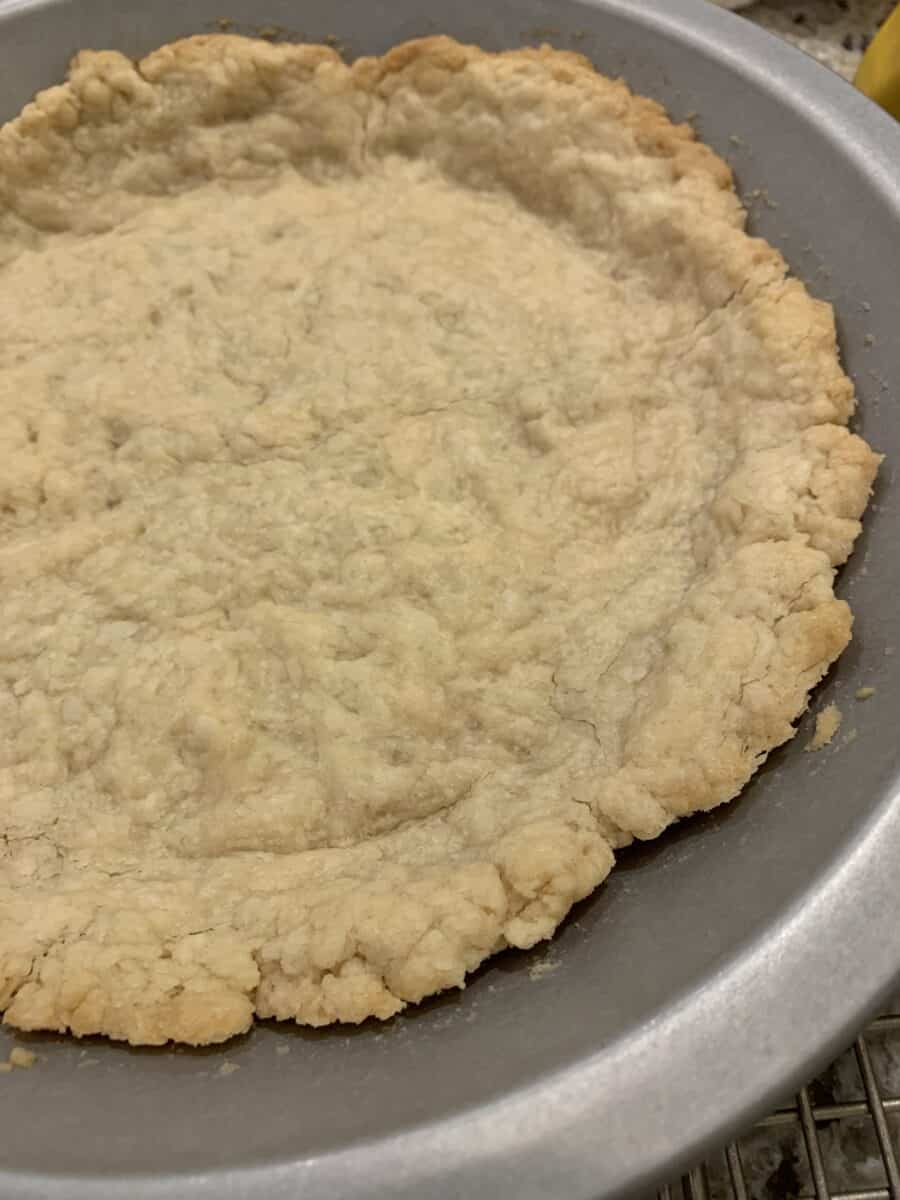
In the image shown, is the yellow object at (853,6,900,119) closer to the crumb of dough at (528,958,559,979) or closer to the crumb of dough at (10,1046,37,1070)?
the crumb of dough at (528,958,559,979)

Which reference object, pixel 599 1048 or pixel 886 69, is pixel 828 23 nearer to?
pixel 886 69

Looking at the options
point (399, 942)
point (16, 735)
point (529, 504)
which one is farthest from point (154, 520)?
point (399, 942)

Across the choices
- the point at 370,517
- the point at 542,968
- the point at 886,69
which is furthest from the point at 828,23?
the point at 542,968

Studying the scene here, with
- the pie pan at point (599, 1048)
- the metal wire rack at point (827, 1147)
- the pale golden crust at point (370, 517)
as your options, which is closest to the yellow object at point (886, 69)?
the pale golden crust at point (370, 517)

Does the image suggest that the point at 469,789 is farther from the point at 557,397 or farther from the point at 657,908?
the point at 557,397

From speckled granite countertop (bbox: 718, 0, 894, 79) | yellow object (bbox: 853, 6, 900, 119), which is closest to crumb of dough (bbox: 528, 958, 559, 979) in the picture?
yellow object (bbox: 853, 6, 900, 119)

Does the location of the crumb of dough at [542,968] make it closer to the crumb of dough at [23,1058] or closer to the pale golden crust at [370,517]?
the pale golden crust at [370,517]
